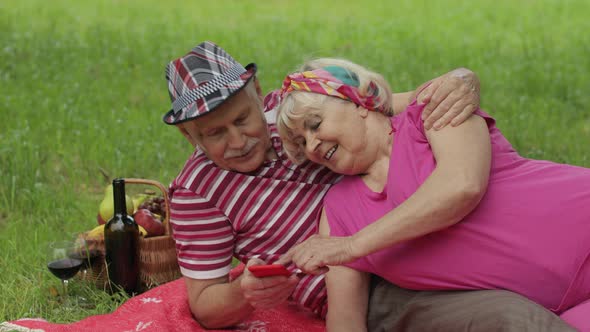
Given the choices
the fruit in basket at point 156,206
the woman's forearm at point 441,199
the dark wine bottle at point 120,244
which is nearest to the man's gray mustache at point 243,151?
the woman's forearm at point 441,199

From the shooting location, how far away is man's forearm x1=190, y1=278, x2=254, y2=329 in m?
3.30

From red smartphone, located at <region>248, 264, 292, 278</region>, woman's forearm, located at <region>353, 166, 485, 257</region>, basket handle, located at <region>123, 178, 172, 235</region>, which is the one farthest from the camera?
basket handle, located at <region>123, 178, 172, 235</region>

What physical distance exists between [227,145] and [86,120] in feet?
13.0

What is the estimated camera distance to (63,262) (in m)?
4.12

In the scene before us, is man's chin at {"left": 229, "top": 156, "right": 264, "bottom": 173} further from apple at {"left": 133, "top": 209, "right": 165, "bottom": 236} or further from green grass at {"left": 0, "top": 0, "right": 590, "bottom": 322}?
apple at {"left": 133, "top": 209, "right": 165, "bottom": 236}

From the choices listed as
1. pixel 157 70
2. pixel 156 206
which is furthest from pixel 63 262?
pixel 157 70

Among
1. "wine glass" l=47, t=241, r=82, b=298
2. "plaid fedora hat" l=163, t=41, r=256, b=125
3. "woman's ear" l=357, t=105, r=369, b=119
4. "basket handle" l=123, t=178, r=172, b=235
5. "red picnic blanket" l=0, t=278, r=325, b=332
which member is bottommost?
"red picnic blanket" l=0, t=278, r=325, b=332

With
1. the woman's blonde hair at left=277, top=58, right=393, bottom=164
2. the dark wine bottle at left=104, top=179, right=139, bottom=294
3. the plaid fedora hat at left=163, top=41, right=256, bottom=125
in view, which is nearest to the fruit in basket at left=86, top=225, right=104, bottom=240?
the dark wine bottle at left=104, top=179, right=139, bottom=294

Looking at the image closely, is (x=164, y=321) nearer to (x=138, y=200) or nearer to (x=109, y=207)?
(x=109, y=207)

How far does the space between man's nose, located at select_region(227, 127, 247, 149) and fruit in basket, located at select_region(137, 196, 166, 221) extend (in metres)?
1.56

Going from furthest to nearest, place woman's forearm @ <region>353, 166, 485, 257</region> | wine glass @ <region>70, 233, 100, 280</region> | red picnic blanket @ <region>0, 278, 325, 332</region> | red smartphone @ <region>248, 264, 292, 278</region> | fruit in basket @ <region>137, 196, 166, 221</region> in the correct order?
fruit in basket @ <region>137, 196, 166, 221</region>, wine glass @ <region>70, 233, 100, 280</region>, red picnic blanket @ <region>0, 278, 325, 332</region>, red smartphone @ <region>248, 264, 292, 278</region>, woman's forearm @ <region>353, 166, 485, 257</region>

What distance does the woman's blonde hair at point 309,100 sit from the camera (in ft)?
10.3

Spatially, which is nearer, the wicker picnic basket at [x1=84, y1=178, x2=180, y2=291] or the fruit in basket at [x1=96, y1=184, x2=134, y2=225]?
the wicker picnic basket at [x1=84, y1=178, x2=180, y2=291]

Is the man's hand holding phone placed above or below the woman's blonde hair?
below
